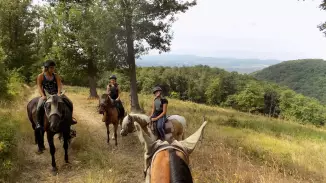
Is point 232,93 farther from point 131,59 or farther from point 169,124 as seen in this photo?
point 169,124

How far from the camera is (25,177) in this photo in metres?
7.21

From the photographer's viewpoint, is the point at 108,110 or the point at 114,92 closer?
the point at 108,110

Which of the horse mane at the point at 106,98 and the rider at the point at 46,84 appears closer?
the rider at the point at 46,84

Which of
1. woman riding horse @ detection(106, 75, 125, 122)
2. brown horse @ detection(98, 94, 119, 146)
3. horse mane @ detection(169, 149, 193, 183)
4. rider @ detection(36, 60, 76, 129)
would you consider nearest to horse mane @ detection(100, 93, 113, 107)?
brown horse @ detection(98, 94, 119, 146)

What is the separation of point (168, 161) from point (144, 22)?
13254mm

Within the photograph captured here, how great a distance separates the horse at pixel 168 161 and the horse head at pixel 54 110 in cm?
553

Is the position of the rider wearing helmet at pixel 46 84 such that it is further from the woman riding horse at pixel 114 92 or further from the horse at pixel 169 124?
the woman riding horse at pixel 114 92

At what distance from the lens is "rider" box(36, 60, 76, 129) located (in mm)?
7977

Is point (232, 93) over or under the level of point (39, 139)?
under

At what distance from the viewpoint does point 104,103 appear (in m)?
10.4

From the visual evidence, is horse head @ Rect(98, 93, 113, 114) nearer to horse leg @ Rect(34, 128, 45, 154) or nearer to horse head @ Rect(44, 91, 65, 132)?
horse leg @ Rect(34, 128, 45, 154)

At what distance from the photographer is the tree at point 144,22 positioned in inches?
551

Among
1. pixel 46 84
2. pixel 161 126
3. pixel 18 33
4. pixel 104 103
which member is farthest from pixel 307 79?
pixel 46 84

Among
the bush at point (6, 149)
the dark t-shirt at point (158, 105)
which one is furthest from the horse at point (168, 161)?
the dark t-shirt at point (158, 105)
